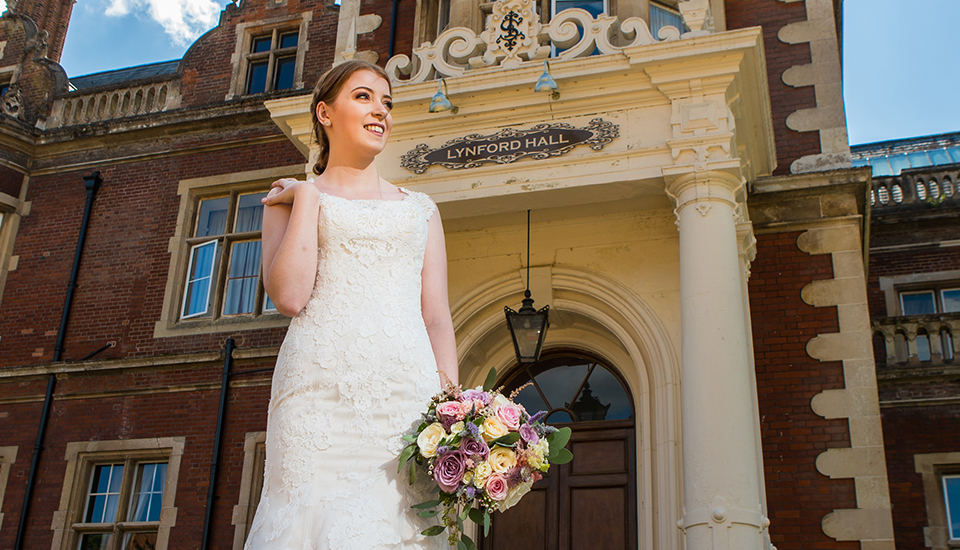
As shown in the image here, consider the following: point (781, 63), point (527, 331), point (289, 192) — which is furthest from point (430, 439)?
point (781, 63)

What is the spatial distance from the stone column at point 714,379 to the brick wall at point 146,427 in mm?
5582

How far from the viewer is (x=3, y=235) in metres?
12.8

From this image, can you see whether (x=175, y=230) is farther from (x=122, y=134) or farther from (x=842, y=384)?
(x=842, y=384)

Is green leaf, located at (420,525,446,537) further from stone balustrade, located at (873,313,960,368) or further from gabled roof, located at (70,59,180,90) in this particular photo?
gabled roof, located at (70,59,180,90)

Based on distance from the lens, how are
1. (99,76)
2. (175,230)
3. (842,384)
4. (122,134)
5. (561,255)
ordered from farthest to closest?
1. (99,76)
2. (122,134)
3. (175,230)
4. (561,255)
5. (842,384)

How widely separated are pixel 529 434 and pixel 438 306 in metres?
0.67

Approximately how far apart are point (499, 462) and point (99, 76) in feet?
57.8

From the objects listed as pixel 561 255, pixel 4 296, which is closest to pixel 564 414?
pixel 561 255

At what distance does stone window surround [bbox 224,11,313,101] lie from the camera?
1298cm

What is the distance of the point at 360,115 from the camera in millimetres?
3377

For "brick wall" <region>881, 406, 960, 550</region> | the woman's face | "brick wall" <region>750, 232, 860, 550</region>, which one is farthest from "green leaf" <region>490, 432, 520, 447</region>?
"brick wall" <region>881, 406, 960, 550</region>

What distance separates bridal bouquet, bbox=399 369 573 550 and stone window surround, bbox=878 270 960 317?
1441cm

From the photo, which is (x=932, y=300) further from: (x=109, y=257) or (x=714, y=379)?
(x=109, y=257)

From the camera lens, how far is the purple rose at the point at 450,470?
2.77 m
